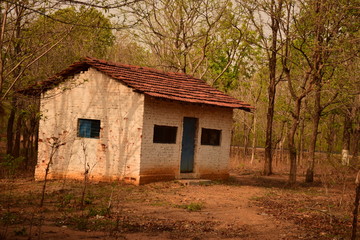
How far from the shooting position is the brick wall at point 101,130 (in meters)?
15.7

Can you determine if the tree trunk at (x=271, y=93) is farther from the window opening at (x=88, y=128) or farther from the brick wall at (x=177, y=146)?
the window opening at (x=88, y=128)

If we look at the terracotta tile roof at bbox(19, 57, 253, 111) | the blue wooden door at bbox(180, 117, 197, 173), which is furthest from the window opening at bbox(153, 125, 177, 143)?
the terracotta tile roof at bbox(19, 57, 253, 111)

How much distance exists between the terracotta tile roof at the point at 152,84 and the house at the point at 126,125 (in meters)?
0.04

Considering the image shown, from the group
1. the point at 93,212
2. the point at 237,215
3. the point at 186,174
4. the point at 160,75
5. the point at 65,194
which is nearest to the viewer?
the point at 93,212

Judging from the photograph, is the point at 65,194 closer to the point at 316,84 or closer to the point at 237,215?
the point at 237,215

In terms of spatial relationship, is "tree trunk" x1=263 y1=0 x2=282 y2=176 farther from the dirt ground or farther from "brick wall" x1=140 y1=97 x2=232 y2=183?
the dirt ground

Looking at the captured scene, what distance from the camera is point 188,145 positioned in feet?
57.8

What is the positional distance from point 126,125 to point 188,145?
2.99m

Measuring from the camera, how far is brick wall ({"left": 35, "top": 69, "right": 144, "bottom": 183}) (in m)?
15.7

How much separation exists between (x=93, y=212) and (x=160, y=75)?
9.71 meters

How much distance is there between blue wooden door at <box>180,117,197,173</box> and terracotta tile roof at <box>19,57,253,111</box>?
1149 millimetres

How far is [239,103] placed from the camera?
1883cm

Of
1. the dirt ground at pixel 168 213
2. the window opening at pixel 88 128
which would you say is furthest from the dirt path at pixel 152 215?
the window opening at pixel 88 128

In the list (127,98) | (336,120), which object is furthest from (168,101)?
(336,120)
